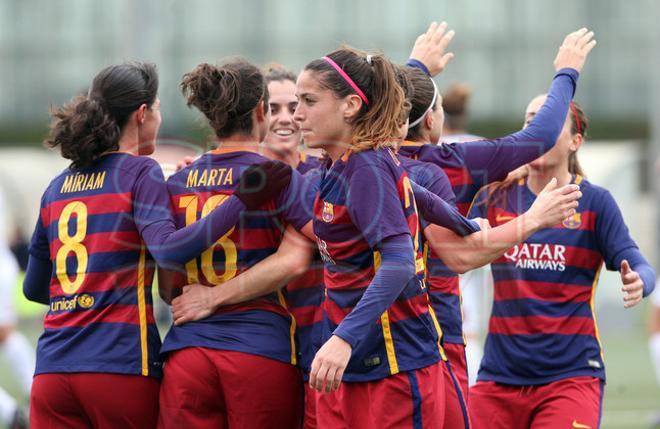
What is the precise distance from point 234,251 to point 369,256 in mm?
729

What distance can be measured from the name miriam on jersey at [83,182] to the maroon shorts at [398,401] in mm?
1311

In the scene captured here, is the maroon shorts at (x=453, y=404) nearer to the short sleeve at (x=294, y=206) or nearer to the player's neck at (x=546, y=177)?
the short sleeve at (x=294, y=206)

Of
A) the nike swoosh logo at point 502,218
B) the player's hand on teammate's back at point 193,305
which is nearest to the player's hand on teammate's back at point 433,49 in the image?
the nike swoosh logo at point 502,218

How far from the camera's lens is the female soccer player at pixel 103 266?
13.6 ft

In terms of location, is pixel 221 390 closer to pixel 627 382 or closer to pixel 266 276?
pixel 266 276

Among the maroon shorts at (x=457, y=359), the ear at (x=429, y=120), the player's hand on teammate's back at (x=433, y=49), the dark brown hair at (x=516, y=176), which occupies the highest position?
the player's hand on teammate's back at (x=433, y=49)

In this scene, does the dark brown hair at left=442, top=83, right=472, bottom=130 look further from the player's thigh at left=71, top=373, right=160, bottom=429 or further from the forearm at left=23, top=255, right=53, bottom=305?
the player's thigh at left=71, top=373, right=160, bottom=429

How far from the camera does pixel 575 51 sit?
4629 millimetres

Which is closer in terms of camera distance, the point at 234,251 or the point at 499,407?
the point at 234,251

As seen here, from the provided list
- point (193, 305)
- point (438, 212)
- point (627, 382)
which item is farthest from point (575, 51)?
point (627, 382)

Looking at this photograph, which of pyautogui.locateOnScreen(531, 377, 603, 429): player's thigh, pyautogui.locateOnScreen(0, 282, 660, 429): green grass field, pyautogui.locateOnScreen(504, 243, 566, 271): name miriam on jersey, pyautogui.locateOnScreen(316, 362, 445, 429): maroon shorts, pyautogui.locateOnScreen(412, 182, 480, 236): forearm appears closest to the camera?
pyautogui.locateOnScreen(316, 362, 445, 429): maroon shorts

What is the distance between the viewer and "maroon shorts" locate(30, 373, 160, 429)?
4.16 metres

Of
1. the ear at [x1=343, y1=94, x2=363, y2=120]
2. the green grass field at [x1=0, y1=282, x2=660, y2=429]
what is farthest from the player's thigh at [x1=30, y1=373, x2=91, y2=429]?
the green grass field at [x1=0, y1=282, x2=660, y2=429]

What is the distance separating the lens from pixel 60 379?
13.7ft
